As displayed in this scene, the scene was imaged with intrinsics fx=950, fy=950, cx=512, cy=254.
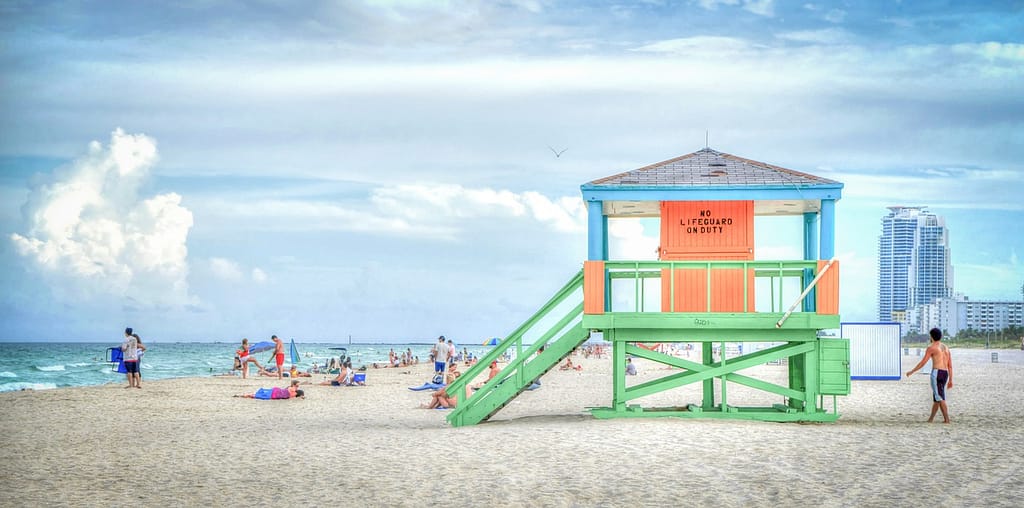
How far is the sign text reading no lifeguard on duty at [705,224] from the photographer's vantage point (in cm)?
1791

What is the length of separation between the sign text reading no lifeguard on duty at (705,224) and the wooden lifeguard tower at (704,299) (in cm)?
2

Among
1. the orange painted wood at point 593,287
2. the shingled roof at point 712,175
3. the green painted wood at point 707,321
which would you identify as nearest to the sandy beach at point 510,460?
the green painted wood at point 707,321

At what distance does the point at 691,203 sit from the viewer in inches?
706

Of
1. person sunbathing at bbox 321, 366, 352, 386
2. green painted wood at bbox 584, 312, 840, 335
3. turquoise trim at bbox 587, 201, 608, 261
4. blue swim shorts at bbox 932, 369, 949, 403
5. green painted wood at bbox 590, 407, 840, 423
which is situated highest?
turquoise trim at bbox 587, 201, 608, 261

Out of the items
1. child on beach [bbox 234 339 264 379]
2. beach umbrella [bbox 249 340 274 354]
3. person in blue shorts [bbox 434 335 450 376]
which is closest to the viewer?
person in blue shorts [bbox 434 335 450 376]

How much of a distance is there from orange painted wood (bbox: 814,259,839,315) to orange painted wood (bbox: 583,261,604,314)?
392 cm

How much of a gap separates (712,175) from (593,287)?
3.13m

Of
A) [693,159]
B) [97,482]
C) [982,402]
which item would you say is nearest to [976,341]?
[982,402]

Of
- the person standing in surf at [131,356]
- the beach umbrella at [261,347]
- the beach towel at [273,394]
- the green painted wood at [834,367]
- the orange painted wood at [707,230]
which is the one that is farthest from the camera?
the beach umbrella at [261,347]

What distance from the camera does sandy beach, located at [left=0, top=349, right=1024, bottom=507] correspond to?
10516 mm

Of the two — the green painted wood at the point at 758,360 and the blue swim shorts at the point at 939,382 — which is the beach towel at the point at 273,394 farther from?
the blue swim shorts at the point at 939,382

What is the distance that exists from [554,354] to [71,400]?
15.8 meters

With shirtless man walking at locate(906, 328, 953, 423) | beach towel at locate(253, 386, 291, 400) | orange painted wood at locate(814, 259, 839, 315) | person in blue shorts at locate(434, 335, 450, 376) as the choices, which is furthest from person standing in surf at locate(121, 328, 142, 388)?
shirtless man walking at locate(906, 328, 953, 423)

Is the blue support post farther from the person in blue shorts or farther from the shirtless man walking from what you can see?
the person in blue shorts
